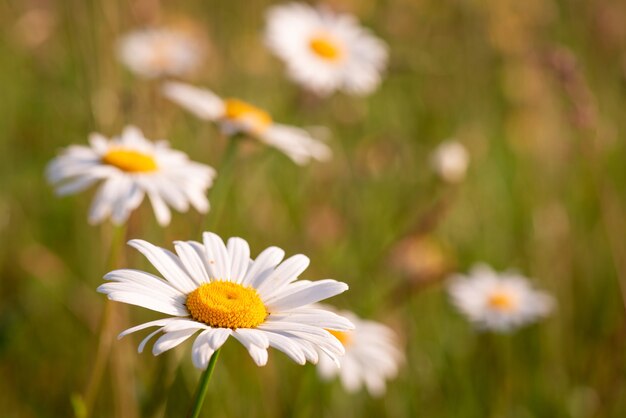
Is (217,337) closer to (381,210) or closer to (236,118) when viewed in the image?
(236,118)

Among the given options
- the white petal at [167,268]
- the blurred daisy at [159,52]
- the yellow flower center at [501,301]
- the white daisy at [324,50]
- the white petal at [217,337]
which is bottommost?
the white petal at [217,337]

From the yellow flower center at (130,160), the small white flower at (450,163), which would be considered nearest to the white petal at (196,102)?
the yellow flower center at (130,160)

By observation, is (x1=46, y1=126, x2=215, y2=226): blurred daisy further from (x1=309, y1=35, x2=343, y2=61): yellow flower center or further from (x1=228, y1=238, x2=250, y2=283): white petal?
(x1=309, y1=35, x2=343, y2=61): yellow flower center

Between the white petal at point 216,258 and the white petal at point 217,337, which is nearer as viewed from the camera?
the white petal at point 217,337

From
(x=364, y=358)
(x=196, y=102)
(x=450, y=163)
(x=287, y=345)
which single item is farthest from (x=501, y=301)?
(x=287, y=345)

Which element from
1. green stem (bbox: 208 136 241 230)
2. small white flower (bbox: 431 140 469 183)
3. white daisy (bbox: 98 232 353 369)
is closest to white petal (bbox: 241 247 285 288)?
white daisy (bbox: 98 232 353 369)

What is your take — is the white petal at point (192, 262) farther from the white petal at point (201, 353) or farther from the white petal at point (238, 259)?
the white petal at point (201, 353)
